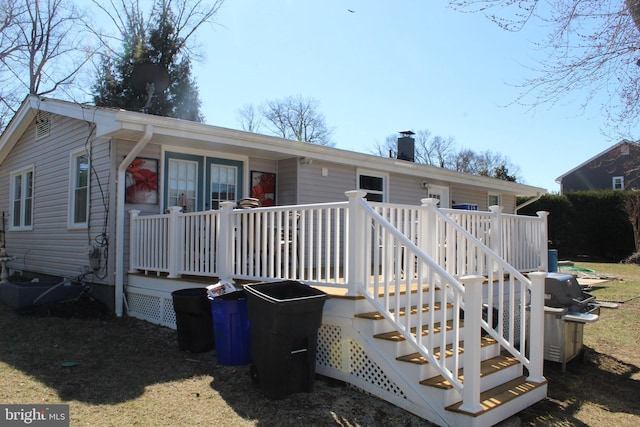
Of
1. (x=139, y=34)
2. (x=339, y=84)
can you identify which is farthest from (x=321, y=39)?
(x=139, y=34)

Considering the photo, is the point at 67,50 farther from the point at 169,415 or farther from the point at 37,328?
the point at 169,415

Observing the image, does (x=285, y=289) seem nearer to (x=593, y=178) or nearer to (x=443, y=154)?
(x=593, y=178)

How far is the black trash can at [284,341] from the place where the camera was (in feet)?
12.8

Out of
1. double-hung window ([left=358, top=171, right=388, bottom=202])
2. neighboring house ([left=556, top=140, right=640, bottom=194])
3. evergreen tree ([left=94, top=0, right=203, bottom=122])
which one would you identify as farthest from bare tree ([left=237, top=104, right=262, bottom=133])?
double-hung window ([left=358, top=171, right=388, bottom=202])

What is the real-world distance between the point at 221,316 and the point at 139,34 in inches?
880

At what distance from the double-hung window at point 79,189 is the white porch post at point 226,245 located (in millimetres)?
3565

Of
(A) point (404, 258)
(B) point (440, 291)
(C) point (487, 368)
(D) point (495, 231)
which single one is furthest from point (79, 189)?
(C) point (487, 368)

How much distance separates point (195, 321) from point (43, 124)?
6.86 m

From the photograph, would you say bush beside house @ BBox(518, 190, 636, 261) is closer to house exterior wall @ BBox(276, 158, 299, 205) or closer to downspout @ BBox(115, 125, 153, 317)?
house exterior wall @ BBox(276, 158, 299, 205)

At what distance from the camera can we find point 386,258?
4.32 meters

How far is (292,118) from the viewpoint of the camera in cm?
3631

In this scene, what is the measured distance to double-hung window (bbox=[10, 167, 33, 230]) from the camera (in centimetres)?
1051

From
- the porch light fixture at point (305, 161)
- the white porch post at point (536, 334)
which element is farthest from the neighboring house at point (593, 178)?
the white porch post at point (536, 334)

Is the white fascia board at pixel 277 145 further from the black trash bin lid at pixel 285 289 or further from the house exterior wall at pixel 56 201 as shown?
the black trash bin lid at pixel 285 289
